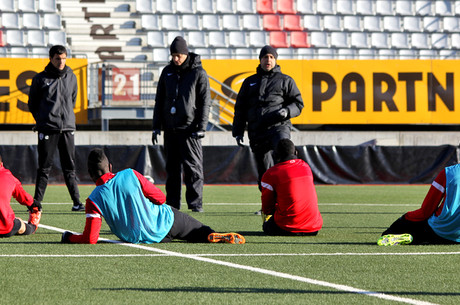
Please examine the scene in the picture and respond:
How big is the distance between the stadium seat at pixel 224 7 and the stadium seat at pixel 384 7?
5616 millimetres

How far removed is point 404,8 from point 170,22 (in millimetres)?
9133

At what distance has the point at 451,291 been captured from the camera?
12.9 ft

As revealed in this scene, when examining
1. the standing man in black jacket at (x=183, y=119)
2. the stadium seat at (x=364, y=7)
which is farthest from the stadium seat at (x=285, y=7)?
the standing man in black jacket at (x=183, y=119)

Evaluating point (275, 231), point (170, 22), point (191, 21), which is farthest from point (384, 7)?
point (275, 231)

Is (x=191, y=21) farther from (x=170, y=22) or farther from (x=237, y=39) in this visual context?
(x=237, y=39)

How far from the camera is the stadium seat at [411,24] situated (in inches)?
1099

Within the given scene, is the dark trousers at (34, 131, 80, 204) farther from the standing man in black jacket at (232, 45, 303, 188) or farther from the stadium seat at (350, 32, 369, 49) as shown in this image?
the stadium seat at (350, 32, 369, 49)

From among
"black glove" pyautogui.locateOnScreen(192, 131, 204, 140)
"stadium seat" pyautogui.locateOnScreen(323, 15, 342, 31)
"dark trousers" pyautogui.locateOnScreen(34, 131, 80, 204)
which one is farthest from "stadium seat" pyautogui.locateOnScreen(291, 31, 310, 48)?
"dark trousers" pyautogui.locateOnScreen(34, 131, 80, 204)

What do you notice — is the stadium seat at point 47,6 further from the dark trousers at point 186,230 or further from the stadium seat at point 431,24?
the dark trousers at point 186,230

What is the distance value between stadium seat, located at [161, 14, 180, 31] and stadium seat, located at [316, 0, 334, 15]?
535 centimetres

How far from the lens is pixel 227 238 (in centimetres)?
603

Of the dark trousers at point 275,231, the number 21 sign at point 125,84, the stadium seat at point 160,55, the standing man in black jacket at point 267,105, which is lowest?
the dark trousers at point 275,231

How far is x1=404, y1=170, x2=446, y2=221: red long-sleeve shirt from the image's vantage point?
556cm

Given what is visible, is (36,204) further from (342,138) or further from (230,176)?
(342,138)
